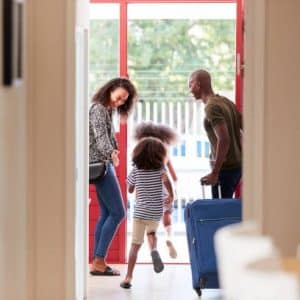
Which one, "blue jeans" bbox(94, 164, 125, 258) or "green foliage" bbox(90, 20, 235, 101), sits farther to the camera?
"green foliage" bbox(90, 20, 235, 101)

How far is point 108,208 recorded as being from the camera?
6.14 metres

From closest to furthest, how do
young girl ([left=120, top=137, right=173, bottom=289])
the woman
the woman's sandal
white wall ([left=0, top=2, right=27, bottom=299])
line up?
white wall ([left=0, top=2, right=27, bottom=299]), young girl ([left=120, top=137, right=173, bottom=289]), the woman, the woman's sandal

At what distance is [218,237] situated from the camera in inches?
107

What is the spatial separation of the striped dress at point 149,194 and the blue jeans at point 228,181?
1.37ft

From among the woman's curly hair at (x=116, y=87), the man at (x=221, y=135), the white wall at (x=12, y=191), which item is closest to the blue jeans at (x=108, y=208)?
the woman's curly hair at (x=116, y=87)

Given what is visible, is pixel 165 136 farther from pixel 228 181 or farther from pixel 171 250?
pixel 171 250

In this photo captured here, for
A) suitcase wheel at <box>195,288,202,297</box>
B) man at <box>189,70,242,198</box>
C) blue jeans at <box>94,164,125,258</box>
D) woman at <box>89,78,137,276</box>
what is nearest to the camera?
suitcase wheel at <box>195,288,202,297</box>

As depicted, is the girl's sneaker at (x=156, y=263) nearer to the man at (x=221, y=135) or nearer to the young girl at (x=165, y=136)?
the young girl at (x=165, y=136)

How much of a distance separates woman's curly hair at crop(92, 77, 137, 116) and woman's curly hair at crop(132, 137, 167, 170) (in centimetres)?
45

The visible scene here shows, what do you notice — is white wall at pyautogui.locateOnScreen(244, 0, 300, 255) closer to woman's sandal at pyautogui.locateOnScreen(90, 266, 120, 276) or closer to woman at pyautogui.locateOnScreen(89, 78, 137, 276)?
woman at pyautogui.locateOnScreen(89, 78, 137, 276)

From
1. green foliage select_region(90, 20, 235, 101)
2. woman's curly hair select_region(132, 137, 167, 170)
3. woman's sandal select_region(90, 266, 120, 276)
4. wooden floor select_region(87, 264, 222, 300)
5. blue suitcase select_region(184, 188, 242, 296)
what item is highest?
green foliage select_region(90, 20, 235, 101)

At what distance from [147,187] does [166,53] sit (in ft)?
4.75

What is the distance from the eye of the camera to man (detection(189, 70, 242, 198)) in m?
5.68

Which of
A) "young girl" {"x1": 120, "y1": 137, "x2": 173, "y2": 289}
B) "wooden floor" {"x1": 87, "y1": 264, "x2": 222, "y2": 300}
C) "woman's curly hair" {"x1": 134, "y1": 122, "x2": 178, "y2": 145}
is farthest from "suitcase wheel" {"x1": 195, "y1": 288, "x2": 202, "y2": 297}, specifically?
"woman's curly hair" {"x1": 134, "y1": 122, "x2": 178, "y2": 145}
